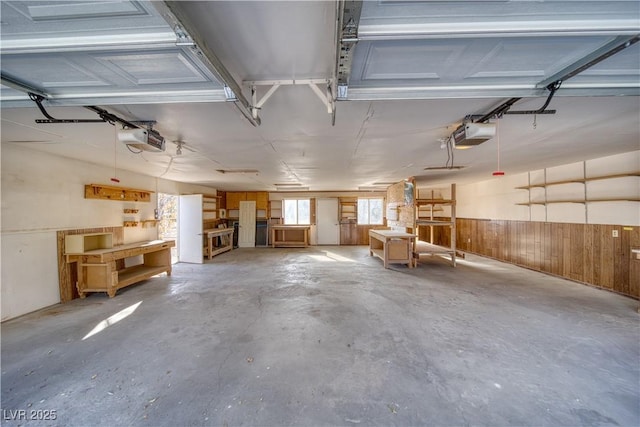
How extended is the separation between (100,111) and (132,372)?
2.31 metres

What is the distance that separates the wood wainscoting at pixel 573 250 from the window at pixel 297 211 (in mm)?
6371

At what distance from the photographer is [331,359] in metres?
2.09

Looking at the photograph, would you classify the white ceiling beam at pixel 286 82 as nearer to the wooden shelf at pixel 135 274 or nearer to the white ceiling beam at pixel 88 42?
the white ceiling beam at pixel 88 42

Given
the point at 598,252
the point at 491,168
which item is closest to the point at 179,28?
the point at 491,168

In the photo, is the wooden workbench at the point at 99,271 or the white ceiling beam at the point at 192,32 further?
the wooden workbench at the point at 99,271

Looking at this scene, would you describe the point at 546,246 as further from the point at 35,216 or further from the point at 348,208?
the point at 35,216

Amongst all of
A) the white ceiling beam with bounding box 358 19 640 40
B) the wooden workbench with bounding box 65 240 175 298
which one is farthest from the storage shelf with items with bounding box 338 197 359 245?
the white ceiling beam with bounding box 358 19 640 40

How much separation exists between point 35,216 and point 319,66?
4.60 meters

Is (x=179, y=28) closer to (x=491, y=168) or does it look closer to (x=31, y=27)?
(x=31, y=27)

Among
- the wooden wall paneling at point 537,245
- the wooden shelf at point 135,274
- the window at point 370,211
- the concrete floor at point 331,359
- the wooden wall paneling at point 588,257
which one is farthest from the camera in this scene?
the window at point 370,211

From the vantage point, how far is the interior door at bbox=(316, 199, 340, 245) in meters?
9.64

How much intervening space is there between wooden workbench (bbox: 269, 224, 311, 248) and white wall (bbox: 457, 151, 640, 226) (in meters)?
6.12

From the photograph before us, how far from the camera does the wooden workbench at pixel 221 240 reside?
688cm

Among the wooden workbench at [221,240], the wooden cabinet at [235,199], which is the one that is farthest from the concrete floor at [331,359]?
the wooden cabinet at [235,199]
